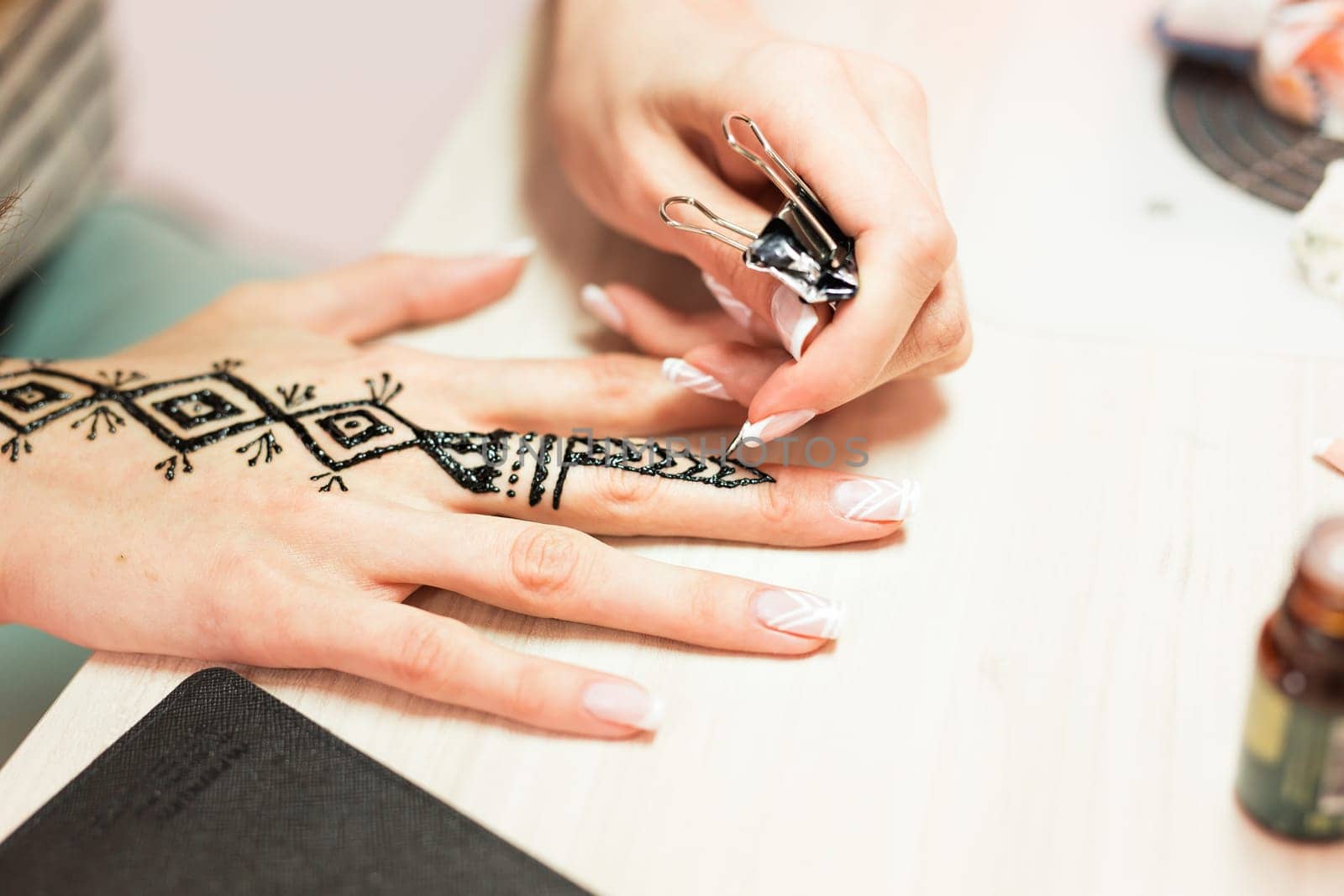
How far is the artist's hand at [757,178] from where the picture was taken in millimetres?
759

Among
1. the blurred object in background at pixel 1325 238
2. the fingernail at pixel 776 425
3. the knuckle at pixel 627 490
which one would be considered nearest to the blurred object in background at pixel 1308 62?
the blurred object in background at pixel 1325 238

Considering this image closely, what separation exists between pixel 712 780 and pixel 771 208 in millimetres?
512

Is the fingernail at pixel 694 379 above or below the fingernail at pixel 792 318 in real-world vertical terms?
below

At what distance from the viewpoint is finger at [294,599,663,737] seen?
71 cm

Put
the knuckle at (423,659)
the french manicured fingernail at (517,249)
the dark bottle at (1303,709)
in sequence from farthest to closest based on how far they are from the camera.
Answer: the french manicured fingernail at (517,249), the knuckle at (423,659), the dark bottle at (1303,709)

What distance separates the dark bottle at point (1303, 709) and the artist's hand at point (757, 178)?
322 mm

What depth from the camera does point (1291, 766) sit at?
0.58m

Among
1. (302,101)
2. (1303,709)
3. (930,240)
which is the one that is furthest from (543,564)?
(302,101)

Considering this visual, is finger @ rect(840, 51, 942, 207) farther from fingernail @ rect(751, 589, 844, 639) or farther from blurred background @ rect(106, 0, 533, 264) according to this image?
blurred background @ rect(106, 0, 533, 264)

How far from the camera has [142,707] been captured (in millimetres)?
756

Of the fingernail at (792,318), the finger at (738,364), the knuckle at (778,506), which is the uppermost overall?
the fingernail at (792,318)

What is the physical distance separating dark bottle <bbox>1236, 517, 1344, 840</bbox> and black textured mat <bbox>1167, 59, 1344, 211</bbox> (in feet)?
2.06

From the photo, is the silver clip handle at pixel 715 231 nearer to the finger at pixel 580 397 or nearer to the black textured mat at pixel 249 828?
the finger at pixel 580 397

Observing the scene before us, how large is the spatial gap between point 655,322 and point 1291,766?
0.62 m
